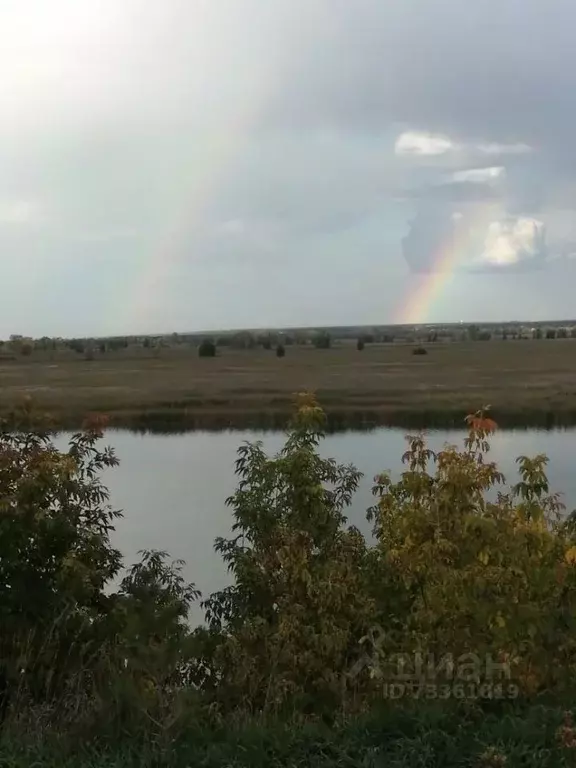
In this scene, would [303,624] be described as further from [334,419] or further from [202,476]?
[334,419]

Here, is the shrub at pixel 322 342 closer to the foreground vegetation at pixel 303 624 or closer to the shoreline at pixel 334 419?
the shoreline at pixel 334 419

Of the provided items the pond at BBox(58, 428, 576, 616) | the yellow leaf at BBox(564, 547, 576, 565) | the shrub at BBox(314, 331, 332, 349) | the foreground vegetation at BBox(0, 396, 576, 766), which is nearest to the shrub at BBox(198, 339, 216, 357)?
the shrub at BBox(314, 331, 332, 349)

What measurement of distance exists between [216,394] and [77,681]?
29.6 meters

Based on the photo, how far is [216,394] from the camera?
33.6m

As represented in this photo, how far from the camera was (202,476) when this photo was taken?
1648 centimetres

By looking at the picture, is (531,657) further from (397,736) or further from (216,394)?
(216,394)

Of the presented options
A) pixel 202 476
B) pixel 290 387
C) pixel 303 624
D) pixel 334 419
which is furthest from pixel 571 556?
pixel 290 387

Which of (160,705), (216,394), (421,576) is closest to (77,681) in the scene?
(160,705)

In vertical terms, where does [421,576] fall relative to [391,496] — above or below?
below

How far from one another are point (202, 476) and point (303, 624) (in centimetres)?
1157

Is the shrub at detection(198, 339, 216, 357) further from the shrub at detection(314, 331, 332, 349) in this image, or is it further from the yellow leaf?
the yellow leaf

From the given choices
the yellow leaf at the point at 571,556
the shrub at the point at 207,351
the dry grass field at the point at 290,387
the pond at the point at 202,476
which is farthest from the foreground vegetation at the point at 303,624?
the shrub at the point at 207,351

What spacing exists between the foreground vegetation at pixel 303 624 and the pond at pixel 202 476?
2452 millimetres

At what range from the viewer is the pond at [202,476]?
36.4 ft
